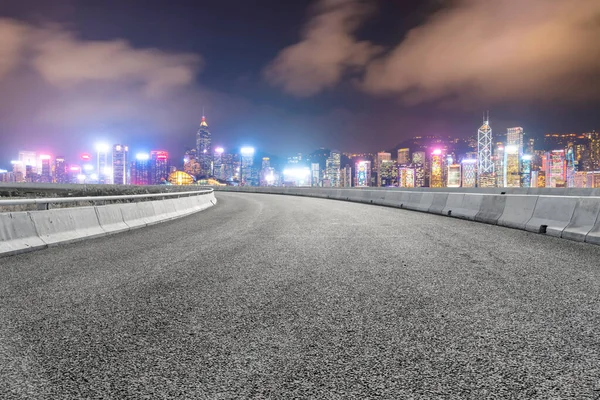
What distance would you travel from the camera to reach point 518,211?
1240cm

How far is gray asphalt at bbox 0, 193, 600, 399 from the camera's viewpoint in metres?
2.62

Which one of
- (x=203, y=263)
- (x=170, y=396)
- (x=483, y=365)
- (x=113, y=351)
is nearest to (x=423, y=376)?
(x=483, y=365)

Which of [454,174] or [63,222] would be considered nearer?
[63,222]

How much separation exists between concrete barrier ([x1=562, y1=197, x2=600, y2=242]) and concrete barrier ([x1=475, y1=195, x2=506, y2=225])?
337 centimetres

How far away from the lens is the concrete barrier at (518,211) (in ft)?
38.8

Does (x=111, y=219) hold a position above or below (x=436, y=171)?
below

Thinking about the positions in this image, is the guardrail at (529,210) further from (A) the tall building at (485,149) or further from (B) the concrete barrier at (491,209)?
(A) the tall building at (485,149)

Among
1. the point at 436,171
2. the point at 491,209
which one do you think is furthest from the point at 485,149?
the point at 491,209

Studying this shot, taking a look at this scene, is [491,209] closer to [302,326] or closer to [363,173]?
[302,326]

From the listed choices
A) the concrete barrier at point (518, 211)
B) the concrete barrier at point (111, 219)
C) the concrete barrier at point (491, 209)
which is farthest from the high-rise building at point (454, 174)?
the concrete barrier at point (111, 219)

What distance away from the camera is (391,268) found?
6.36 metres

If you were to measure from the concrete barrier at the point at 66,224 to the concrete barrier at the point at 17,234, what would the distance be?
15 cm

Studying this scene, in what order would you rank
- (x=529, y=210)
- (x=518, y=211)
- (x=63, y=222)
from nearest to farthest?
(x=63, y=222) < (x=529, y=210) < (x=518, y=211)

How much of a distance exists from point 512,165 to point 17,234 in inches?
6093
